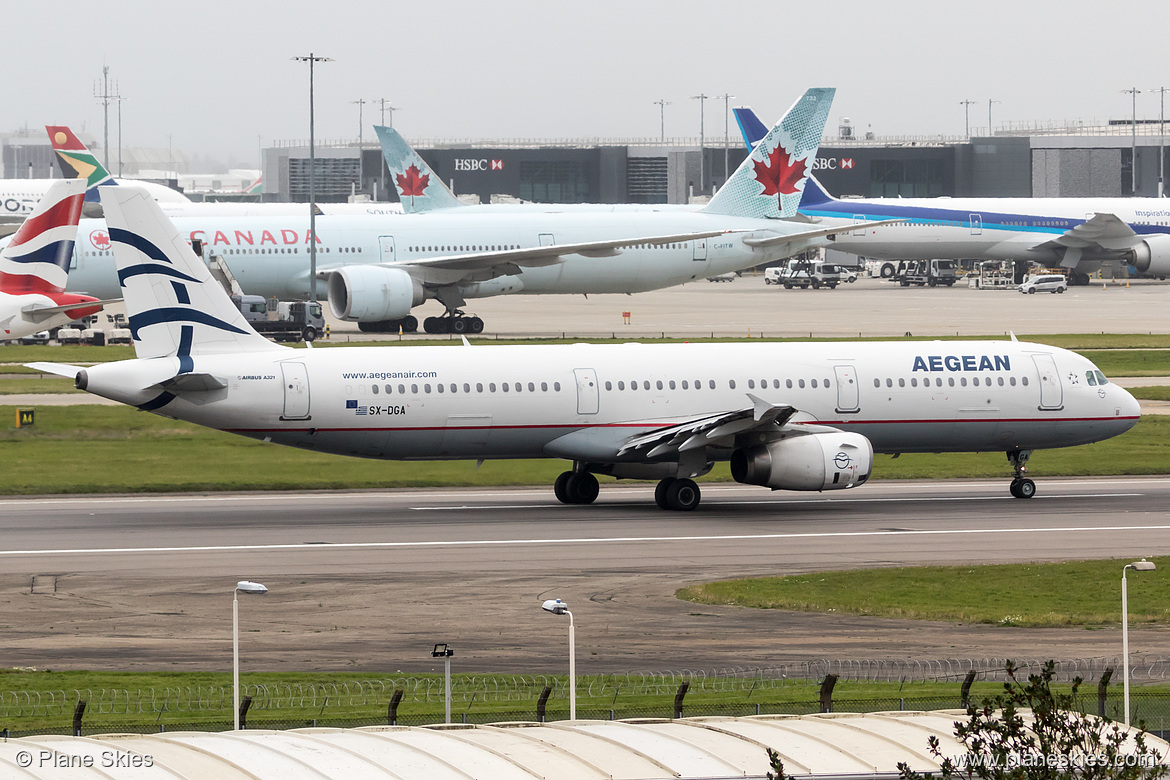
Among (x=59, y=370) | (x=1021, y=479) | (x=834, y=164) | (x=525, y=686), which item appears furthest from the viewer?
(x=834, y=164)

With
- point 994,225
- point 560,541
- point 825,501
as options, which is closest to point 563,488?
point 560,541

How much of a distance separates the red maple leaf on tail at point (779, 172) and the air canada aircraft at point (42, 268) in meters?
40.5

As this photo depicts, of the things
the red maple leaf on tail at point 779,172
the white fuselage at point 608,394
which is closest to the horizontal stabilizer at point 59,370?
the white fuselage at point 608,394

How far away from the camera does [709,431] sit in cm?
4022

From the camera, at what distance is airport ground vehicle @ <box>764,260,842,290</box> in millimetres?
134000

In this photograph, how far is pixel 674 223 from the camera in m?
89.0

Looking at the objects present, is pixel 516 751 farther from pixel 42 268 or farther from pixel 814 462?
pixel 42 268

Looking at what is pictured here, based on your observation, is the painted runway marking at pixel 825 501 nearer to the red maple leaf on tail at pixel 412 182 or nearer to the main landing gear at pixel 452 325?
the main landing gear at pixel 452 325

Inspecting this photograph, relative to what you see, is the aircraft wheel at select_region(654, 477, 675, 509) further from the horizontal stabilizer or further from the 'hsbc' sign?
the 'hsbc' sign

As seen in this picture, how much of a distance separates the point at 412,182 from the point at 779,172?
30.6 m

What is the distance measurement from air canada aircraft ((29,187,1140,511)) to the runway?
1.62 meters

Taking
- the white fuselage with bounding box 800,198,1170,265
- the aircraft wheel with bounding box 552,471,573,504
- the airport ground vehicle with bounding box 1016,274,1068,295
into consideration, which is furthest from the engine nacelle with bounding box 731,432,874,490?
the white fuselage with bounding box 800,198,1170,265

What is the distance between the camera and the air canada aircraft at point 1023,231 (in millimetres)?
127312

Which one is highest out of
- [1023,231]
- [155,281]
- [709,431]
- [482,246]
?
[1023,231]
